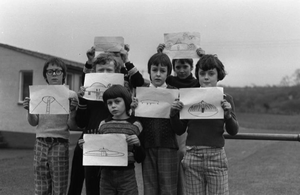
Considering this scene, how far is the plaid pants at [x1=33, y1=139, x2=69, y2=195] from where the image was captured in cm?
330

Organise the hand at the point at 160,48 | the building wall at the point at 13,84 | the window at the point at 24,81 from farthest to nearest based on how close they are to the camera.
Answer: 1. the window at the point at 24,81
2. the building wall at the point at 13,84
3. the hand at the point at 160,48

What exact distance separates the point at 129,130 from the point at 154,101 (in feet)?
1.19

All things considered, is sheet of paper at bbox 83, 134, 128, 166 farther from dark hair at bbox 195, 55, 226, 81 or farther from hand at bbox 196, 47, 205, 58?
hand at bbox 196, 47, 205, 58

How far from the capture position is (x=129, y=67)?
3.39 meters

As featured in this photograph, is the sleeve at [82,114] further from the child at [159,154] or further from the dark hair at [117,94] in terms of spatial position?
the child at [159,154]

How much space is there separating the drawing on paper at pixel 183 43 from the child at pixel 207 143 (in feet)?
1.41

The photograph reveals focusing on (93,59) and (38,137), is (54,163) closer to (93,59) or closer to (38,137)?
(38,137)

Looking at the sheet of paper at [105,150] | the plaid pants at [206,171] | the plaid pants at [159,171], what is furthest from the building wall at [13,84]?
the plaid pants at [206,171]

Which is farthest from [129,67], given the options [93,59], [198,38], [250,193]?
[250,193]

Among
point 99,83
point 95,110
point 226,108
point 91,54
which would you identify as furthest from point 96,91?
point 226,108

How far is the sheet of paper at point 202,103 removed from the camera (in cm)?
293

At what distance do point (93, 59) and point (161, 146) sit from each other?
1.15 m

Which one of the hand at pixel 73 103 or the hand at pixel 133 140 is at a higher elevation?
the hand at pixel 73 103

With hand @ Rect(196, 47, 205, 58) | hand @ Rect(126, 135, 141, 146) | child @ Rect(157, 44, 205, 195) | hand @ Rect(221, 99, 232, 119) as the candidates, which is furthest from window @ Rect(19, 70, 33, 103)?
hand @ Rect(221, 99, 232, 119)
